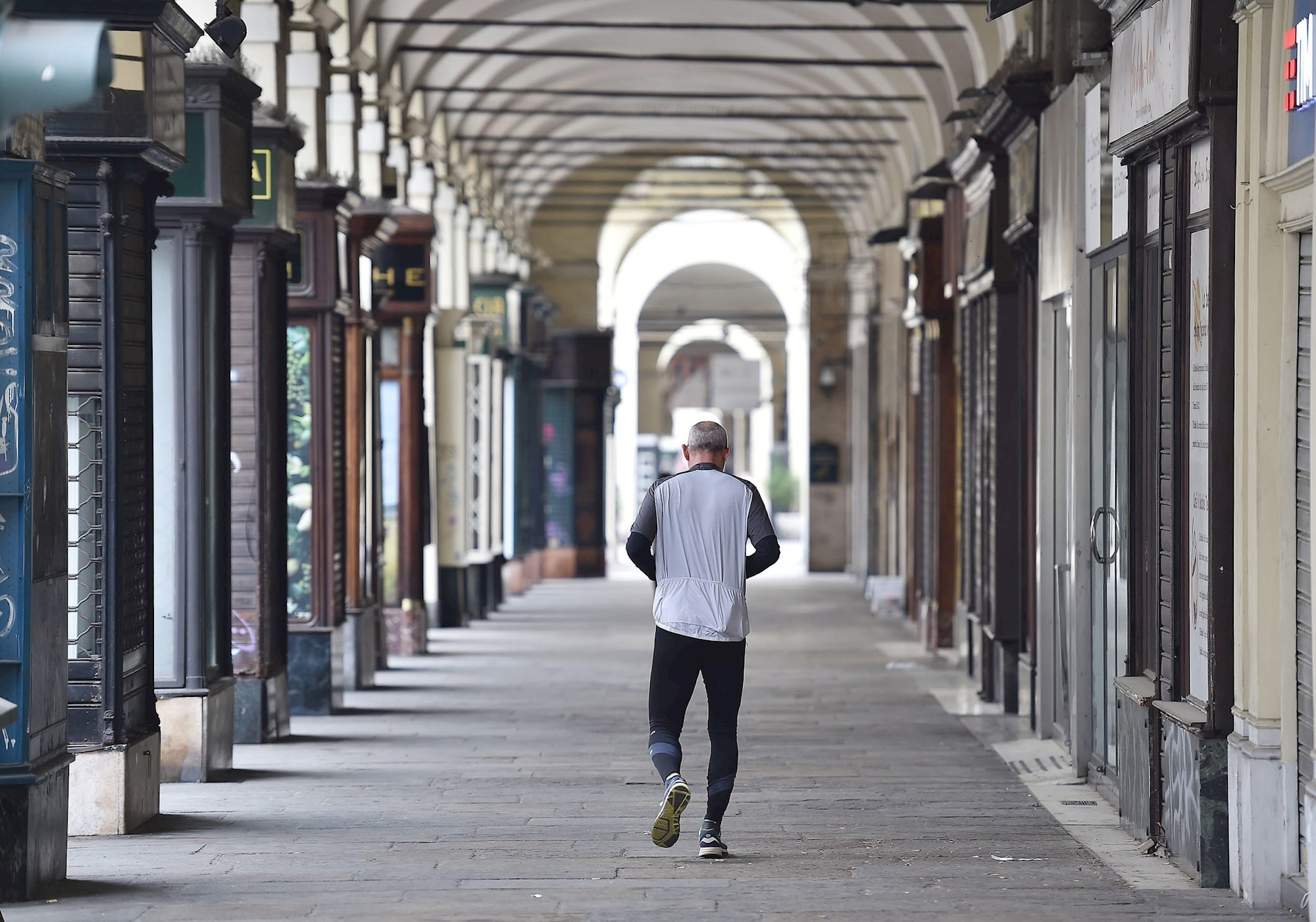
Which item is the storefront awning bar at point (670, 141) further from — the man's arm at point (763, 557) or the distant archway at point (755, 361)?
the distant archway at point (755, 361)

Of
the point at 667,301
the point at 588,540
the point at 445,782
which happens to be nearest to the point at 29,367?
the point at 445,782

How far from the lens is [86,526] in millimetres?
8047

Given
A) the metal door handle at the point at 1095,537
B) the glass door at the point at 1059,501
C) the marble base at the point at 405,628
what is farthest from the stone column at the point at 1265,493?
the marble base at the point at 405,628

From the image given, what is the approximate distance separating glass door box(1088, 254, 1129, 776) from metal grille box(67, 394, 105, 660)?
14.2 feet

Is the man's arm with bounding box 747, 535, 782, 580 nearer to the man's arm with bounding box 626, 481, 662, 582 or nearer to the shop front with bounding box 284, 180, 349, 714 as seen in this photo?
the man's arm with bounding box 626, 481, 662, 582

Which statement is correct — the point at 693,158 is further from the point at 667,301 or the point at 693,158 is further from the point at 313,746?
the point at 313,746

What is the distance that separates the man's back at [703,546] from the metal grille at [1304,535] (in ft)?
6.27

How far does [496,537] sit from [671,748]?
54.8ft

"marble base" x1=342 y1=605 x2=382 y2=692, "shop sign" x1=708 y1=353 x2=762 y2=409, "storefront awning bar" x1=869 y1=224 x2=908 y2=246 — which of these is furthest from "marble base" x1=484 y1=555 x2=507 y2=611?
"shop sign" x1=708 y1=353 x2=762 y2=409

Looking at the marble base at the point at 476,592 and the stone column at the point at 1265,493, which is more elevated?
the stone column at the point at 1265,493

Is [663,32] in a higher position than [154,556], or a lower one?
higher

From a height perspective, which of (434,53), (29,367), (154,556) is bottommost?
(154,556)

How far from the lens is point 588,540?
29.9 meters

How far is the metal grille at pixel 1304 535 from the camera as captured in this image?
6168 millimetres
